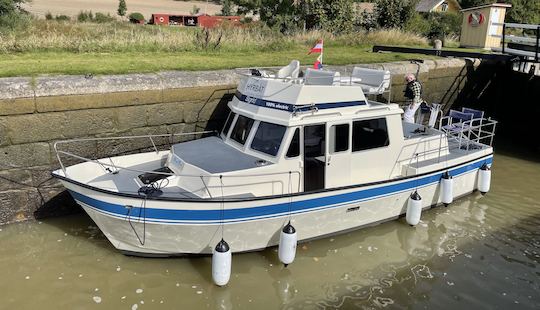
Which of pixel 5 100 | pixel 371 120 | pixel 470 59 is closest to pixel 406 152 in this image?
pixel 371 120

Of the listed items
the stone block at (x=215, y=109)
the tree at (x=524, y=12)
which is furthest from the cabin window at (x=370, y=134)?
the tree at (x=524, y=12)

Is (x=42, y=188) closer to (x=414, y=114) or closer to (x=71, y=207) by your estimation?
(x=71, y=207)

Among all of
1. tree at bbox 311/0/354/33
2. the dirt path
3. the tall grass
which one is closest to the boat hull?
the tall grass

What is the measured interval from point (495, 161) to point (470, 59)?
4033 mm

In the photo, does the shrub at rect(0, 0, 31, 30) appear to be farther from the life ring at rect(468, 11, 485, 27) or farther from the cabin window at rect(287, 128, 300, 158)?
the life ring at rect(468, 11, 485, 27)

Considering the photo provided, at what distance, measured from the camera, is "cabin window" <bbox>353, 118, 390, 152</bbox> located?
723 centimetres

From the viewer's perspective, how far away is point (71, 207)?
7875 millimetres

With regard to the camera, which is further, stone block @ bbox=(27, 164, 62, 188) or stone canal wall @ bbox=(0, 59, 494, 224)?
stone block @ bbox=(27, 164, 62, 188)

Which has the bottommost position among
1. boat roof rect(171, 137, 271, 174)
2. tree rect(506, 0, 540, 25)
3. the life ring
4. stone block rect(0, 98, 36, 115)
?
boat roof rect(171, 137, 271, 174)

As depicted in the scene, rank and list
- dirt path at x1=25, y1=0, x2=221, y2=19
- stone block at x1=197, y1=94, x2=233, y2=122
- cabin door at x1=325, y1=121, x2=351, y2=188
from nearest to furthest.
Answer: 1. cabin door at x1=325, y1=121, x2=351, y2=188
2. stone block at x1=197, y1=94, x2=233, y2=122
3. dirt path at x1=25, y1=0, x2=221, y2=19

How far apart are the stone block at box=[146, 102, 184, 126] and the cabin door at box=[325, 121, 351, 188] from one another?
3117 millimetres

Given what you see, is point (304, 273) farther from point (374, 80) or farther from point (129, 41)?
point (129, 41)

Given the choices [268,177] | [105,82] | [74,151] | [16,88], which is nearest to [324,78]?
[268,177]

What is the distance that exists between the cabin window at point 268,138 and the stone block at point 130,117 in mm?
2387
